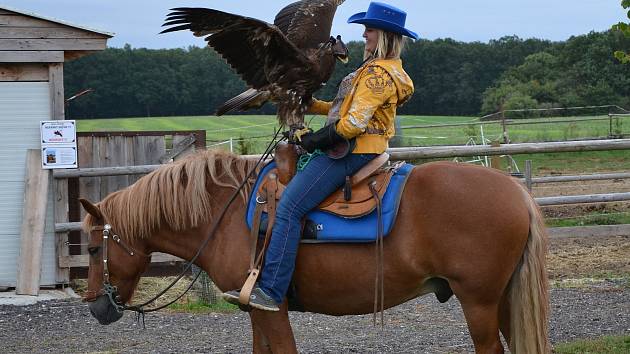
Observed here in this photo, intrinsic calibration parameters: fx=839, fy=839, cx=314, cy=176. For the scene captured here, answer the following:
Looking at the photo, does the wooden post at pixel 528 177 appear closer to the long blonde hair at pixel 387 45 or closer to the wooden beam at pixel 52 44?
the wooden beam at pixel 52 44

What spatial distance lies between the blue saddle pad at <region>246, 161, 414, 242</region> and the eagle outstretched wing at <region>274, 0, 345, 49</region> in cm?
133

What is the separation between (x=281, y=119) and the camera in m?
4.96

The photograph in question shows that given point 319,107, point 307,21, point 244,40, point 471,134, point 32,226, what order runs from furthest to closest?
point 471,134 → point 32,226 → point 307,21 → point 319,107 → point 244,40

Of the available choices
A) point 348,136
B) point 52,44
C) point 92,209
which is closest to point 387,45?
point 348,136

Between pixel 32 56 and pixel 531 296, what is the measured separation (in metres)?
6.52

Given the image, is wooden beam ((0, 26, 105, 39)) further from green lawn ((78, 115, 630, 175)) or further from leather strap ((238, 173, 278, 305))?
leather strap ((238, 173, 278, 305))

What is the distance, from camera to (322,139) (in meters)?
4.57

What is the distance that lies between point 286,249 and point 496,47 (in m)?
49.2

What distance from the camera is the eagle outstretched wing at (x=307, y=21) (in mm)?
5590

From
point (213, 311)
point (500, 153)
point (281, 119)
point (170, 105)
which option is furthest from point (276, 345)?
point (170, 105)

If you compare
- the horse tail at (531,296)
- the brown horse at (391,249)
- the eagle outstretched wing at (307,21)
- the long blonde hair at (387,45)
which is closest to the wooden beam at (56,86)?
the eagle outstretched wing at (307,21)

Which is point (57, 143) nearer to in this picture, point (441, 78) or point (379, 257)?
point (379, 257)

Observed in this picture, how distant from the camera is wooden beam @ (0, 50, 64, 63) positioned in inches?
355

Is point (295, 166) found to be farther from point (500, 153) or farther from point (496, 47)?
point (496, 47)
